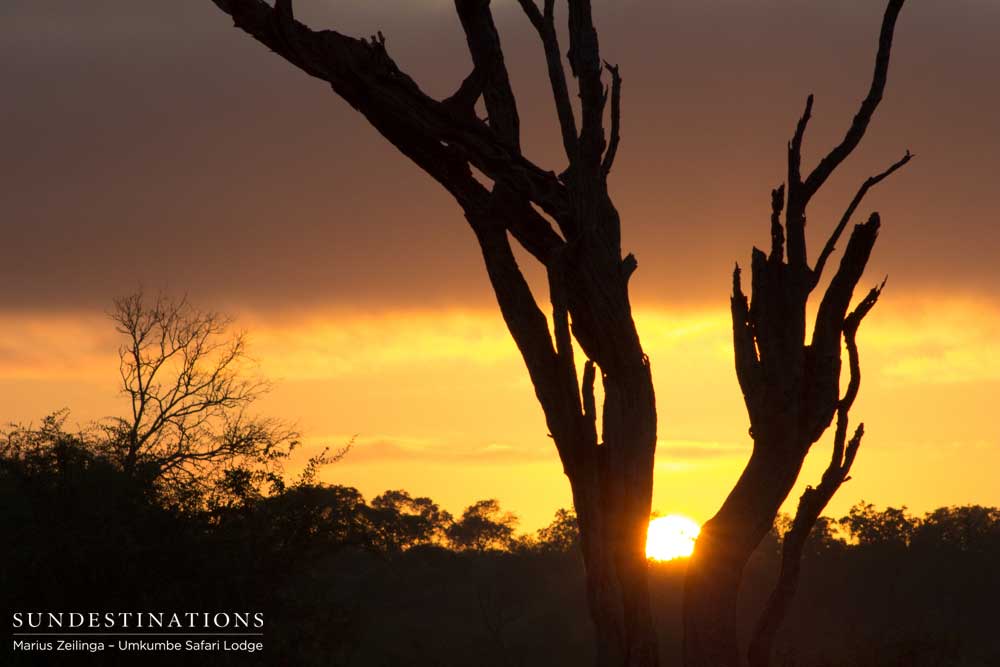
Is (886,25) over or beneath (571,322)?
over

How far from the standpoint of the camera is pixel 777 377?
10.4 meters

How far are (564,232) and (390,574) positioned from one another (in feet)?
208

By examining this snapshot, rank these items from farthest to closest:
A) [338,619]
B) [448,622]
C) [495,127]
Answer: [448,622] < [338,619] < [495,127]

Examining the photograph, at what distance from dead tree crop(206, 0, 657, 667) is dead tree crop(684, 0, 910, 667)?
3.59 feet

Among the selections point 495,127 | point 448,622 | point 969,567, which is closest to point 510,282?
point 495,127

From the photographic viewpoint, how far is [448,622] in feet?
214

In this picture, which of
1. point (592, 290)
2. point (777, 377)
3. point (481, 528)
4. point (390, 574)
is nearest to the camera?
point (592, 290)

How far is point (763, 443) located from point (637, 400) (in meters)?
1.53

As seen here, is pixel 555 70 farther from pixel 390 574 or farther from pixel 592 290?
pixel 390 574

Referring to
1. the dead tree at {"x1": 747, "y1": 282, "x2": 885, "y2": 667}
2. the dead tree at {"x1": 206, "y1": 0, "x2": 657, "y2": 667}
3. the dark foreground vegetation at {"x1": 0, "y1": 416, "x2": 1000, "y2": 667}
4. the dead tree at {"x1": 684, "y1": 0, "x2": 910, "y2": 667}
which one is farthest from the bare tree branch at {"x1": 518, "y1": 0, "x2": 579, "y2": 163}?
the dark foreground vegetation at {"x1": 0, "y1": 416, "x2": 1000, "y2": 667}

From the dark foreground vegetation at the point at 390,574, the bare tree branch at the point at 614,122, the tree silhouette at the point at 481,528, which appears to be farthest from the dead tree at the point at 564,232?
the tree silhouette at the point at 481,528

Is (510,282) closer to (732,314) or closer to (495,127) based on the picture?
(495,127)

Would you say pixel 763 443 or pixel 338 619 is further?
pixel 338 619

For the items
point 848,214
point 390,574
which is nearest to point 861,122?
point 848,214
